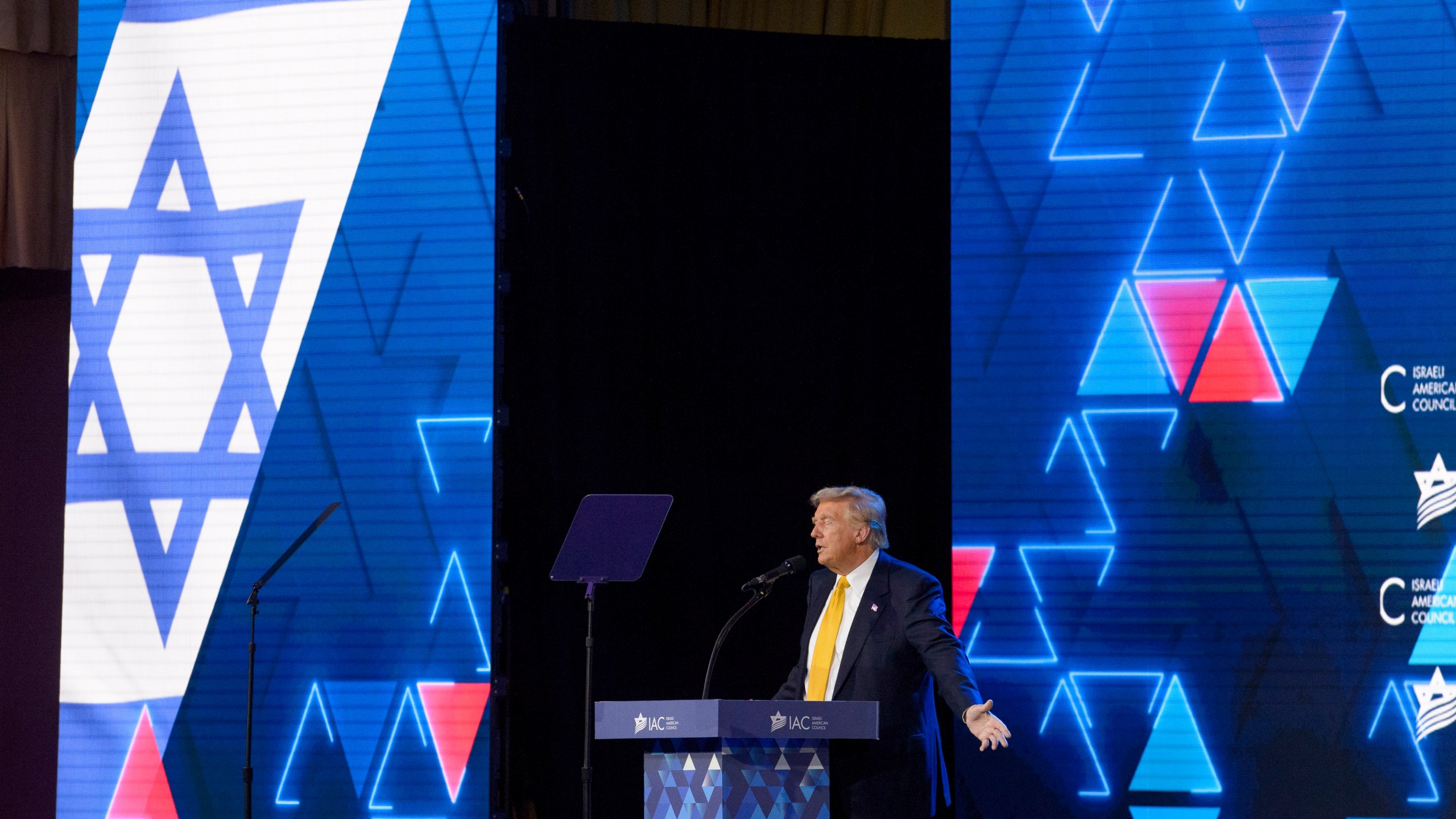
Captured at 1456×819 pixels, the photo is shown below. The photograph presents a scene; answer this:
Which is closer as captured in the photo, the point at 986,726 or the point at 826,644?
the point at 986,726

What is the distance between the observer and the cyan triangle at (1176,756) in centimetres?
468

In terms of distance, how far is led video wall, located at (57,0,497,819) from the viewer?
16.9 feet

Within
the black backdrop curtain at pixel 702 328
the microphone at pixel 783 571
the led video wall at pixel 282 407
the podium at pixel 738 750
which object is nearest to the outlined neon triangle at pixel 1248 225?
the black backdrop curtain at pixel 702 328

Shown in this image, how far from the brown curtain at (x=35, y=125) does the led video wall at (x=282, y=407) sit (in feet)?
1.90

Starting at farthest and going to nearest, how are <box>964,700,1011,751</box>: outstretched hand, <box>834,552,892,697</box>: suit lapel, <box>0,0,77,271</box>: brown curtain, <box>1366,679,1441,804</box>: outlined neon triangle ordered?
<box>0,0,77,271</box>: brown curtain → <box>1366,679,1441,804</box>: outlined neon triangle → <box>834,552,892,697</box>: suit lapel → <box>964,700,1011,751</box>: outstretched hand

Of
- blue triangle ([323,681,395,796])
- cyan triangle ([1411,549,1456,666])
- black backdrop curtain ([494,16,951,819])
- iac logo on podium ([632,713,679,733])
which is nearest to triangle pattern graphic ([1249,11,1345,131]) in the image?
black backdrop curtain ([494,16,951,819])

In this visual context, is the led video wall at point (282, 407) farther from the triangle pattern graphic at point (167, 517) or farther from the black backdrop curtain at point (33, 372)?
the black backdrop curtain at point (33, 372)

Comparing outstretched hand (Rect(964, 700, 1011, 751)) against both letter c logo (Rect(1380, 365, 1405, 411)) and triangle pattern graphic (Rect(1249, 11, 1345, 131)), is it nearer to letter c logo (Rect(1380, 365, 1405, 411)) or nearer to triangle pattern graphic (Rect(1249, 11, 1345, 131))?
letter c logo (Rect(1380, 365, 1405, 411))

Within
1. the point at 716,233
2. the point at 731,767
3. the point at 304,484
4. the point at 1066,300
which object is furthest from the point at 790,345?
the point at 731,767

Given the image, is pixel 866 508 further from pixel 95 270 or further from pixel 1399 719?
pixel 95 270

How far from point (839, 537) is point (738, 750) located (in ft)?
4.06

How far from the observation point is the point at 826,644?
13.6 ft

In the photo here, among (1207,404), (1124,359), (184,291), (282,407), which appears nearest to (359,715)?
(282,407)

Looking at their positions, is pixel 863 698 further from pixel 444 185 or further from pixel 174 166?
pixel 174 166
